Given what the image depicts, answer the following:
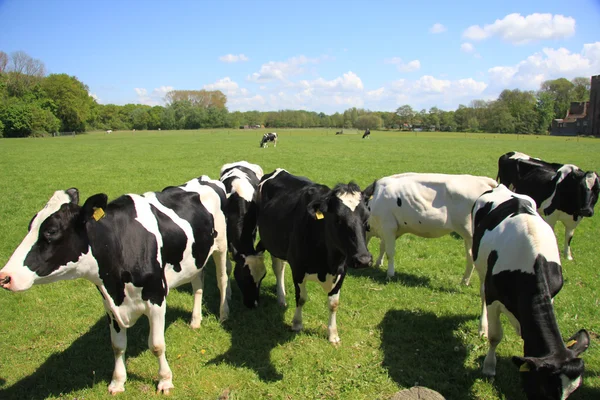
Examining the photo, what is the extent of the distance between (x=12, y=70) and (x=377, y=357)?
109 m

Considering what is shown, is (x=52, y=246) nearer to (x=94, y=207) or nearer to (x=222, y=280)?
(x=94, y=207)

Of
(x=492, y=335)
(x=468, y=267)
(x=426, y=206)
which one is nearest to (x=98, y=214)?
(x=492, y=335)

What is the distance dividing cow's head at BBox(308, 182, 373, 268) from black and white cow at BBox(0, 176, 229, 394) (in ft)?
5.52

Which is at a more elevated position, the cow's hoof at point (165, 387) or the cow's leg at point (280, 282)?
the cow's leg at point (280, 282)

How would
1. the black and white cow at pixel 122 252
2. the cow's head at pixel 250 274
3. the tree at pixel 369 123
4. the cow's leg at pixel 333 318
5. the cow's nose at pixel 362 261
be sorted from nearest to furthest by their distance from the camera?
the black and white cow at pixel 122 252, the cow's nose at pixel 362 261, the cow's leg at pixel 333 318, the cow's head at pixel 250 274, the tree at pixel 369 123

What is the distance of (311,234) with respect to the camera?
5.21 meters

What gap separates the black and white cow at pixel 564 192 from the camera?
8188mm

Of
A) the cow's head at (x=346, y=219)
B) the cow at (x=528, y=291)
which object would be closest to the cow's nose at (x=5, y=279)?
the cow's head at (x=346, y=219)

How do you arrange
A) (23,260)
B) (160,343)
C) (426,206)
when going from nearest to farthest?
(23,260) < (160,343) < (426,206)

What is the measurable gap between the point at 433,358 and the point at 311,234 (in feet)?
7.35

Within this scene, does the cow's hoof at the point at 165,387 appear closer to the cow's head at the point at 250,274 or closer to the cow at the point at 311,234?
the cow at the point at 311,234

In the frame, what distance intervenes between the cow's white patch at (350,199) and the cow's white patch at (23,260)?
293cm

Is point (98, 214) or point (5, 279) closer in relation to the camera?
point (5, 279)

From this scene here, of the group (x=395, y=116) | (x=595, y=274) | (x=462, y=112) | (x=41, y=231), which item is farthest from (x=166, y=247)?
(x=395, y=116)
